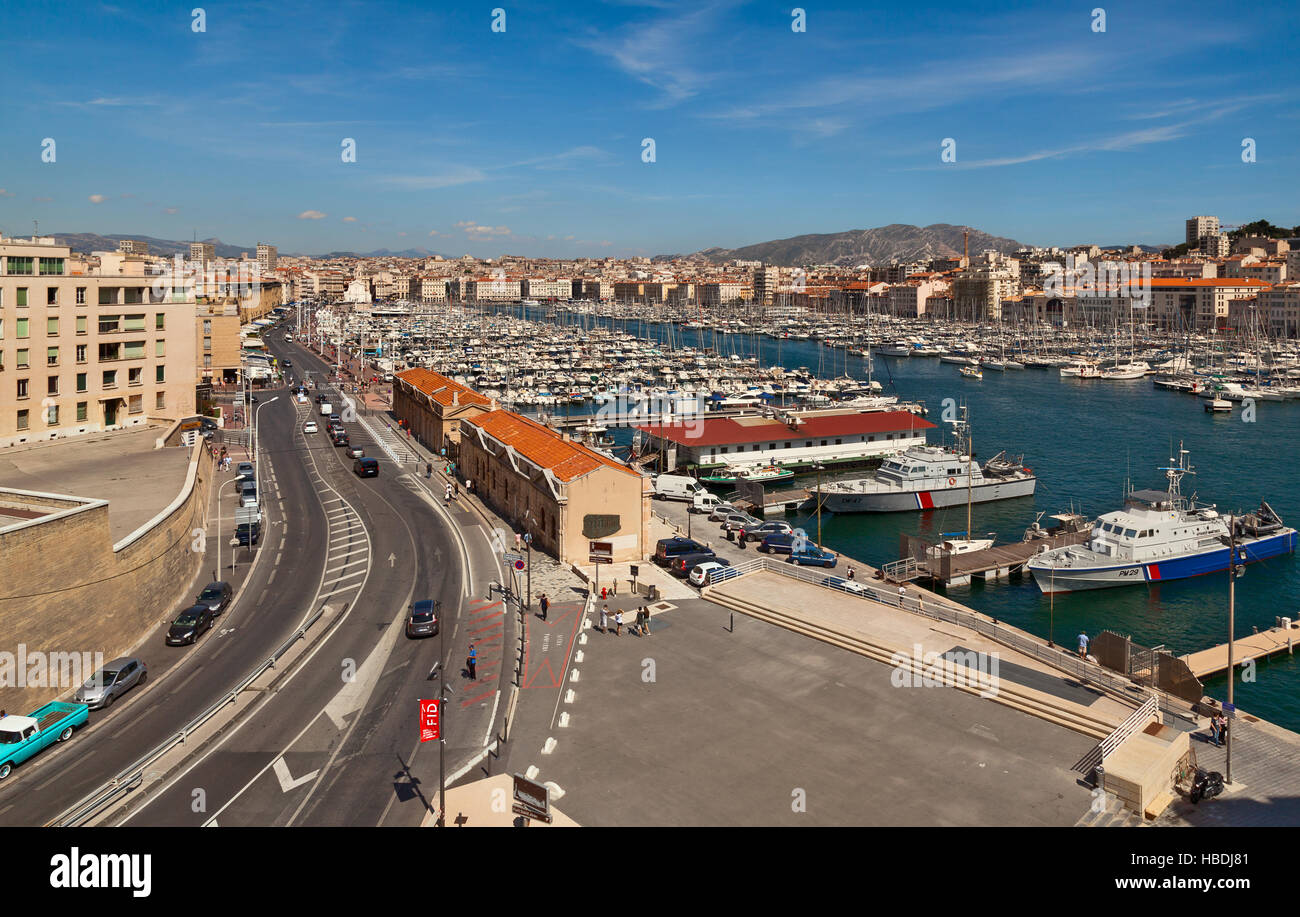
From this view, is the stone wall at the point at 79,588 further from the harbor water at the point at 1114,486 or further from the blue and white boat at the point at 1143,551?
the blue and white boat at the point at 1143,551

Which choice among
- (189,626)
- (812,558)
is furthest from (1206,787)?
(189,626)

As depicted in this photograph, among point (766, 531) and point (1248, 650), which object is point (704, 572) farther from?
point (1248, 650)

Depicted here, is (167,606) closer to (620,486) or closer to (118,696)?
(118,696)

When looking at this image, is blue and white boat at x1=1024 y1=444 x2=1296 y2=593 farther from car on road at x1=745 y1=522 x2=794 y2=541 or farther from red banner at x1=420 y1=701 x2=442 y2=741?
red banner at x1=420 y1=701 x2=442 y2=741

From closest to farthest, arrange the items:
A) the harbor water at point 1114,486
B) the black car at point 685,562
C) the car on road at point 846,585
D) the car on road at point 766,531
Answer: the car on road at point 846,585 → the black car at point 685,562 → the harbor water at point 1114,486 → the car on road at point 766,531

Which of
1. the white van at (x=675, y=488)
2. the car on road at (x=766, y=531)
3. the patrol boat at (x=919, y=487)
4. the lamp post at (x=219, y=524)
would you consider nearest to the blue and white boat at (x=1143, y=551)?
the car on road at (x=766, y=531)
